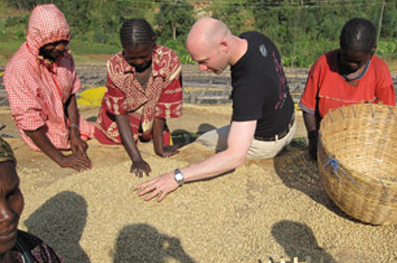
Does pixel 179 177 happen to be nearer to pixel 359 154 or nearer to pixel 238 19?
pixel 359 154

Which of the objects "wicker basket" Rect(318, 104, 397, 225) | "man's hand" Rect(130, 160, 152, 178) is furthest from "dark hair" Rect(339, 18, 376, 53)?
"man's hand" Rect(130, 160, 152, 178)

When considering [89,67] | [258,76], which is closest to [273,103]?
[258,76]

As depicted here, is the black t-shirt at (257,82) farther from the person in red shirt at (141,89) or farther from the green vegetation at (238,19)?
the green vegetation at (238,19)

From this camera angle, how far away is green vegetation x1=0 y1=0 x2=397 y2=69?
1759cm

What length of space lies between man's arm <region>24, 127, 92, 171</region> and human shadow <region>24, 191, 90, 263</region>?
19.0 inches

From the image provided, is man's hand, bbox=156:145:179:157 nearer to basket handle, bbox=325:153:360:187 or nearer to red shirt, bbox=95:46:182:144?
red shirt, bbox=95:46:182:144

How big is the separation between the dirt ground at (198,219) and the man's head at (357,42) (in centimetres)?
101

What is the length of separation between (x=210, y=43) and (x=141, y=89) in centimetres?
108

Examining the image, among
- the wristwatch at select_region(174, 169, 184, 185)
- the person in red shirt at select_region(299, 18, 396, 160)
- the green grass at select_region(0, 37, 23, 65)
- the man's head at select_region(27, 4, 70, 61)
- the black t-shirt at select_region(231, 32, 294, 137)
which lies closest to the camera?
the black t-shirt at select_region(231, 32, 294, 137)

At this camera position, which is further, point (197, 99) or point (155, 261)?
point (197, 99)

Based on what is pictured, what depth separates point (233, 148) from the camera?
248cm

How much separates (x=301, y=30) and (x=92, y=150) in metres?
16.7

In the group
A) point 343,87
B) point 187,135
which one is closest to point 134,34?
point 343,87

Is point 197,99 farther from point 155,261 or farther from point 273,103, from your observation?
point 155,261
